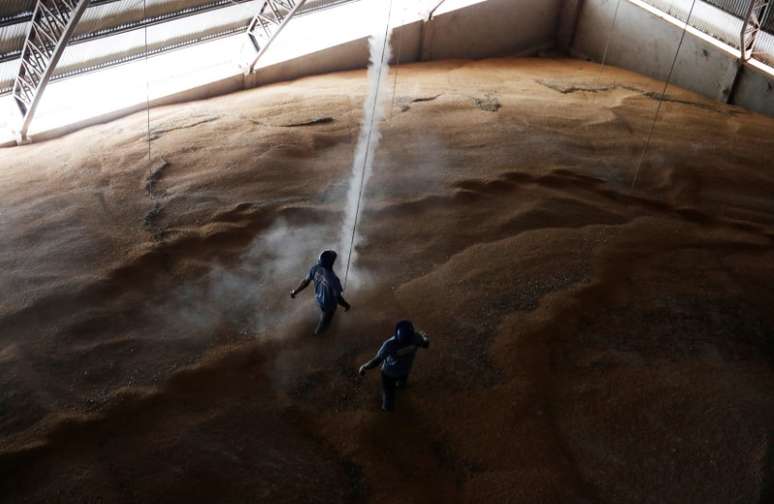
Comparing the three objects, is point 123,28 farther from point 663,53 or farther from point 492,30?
point 663,53

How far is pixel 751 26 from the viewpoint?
14.3m

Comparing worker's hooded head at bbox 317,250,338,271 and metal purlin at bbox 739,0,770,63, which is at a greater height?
metal purlin at bbox 739,0,770,63

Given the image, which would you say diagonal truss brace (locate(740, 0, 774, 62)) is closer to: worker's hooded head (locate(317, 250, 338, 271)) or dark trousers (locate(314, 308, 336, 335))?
worker's hooded head (locate(317, 250, 338, 271))

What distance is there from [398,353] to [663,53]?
15.1 meters

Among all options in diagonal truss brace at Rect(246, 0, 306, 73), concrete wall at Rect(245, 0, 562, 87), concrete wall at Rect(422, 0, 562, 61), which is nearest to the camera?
diagonal truss brace at Rect(246, 0, 306, 73)

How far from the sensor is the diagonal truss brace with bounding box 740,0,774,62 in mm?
13828

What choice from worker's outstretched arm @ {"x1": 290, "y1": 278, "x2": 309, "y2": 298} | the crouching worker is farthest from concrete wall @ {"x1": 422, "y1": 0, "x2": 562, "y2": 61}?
the crouching worker

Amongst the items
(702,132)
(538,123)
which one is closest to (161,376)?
(538,123)

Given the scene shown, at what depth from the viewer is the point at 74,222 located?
862 centimetres

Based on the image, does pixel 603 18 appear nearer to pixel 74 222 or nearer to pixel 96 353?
pixel 74 222

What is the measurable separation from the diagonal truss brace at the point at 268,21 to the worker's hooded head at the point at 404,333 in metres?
10.5

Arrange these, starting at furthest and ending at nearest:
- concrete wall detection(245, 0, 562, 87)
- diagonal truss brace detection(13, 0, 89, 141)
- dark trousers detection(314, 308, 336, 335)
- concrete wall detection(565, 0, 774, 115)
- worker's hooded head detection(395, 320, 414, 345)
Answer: concrete wall detection(245, 0, 562, 87) < concrete wall detection(565, 0, 774, 115) < diagonal truss brace detection(13, 0, 89, 141) < dark trousers detection(314, 308, 336, 335) < worker's hooded head detection(395, 320, 414, 345)

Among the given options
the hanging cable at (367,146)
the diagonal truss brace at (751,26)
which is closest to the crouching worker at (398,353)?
the hanging cable at (367,146)

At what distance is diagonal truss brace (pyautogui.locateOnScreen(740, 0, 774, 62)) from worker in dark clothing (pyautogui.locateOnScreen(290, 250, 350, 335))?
1253 cm
